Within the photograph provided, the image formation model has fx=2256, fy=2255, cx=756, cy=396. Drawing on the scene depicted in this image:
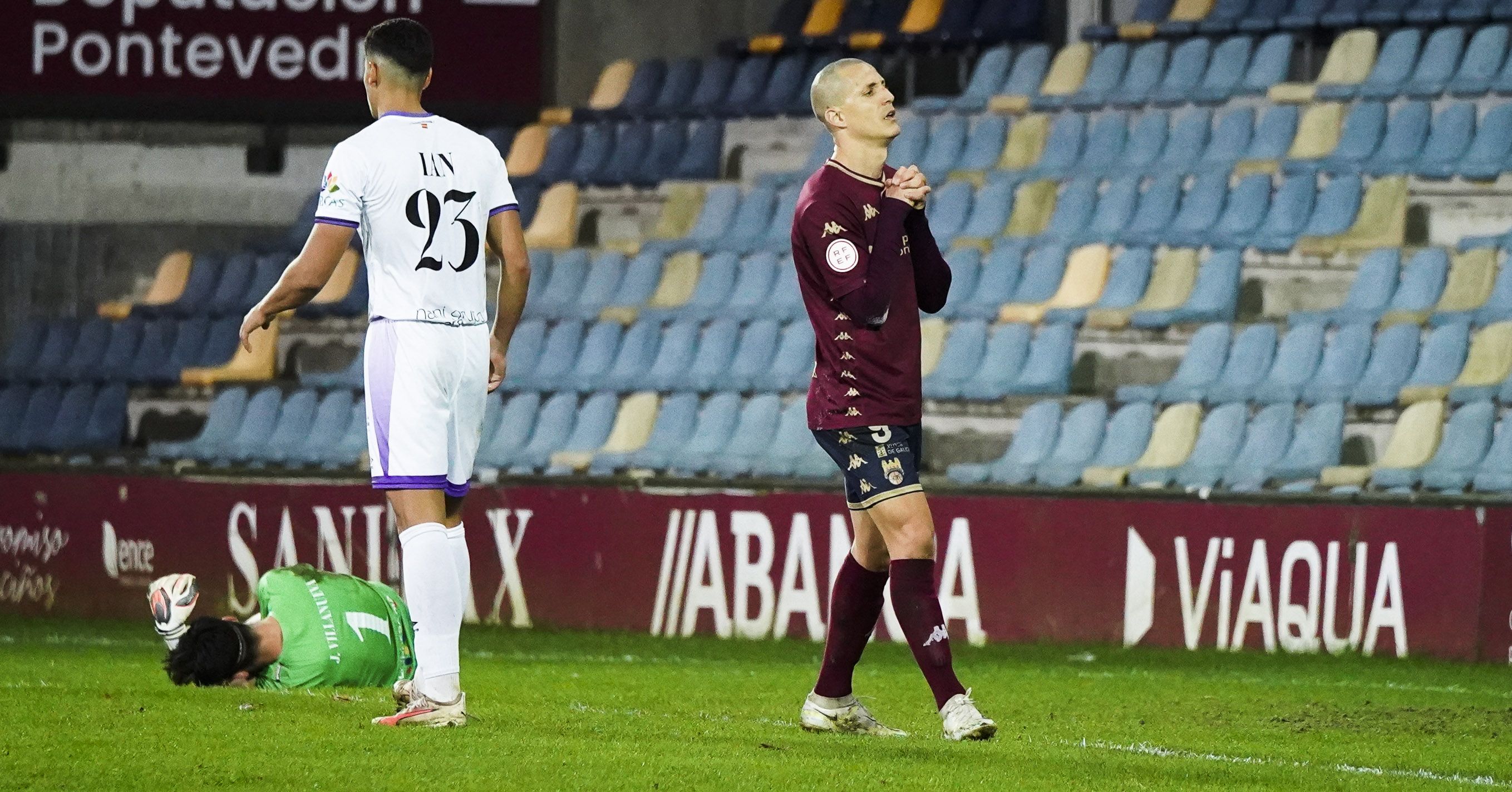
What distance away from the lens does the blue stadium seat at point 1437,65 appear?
1296 cm

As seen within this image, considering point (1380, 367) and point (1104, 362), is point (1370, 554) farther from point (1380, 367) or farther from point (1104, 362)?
point (1104, 362)

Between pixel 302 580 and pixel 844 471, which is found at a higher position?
pixel 844 471

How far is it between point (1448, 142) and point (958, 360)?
3.04 m

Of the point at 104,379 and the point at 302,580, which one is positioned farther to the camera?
the point at 104,379

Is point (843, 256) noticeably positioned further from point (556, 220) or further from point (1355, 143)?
point (556, 220)

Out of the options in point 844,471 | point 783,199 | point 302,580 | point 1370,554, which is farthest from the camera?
point 783,199

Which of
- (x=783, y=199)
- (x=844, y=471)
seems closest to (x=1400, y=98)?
(x=783, y=199)

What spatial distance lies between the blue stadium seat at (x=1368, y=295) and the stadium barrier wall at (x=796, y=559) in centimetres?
205

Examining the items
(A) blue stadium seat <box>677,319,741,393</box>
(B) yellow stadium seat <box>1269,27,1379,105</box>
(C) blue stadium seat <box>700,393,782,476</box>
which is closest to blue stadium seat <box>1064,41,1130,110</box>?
(B) yellow stadium seat <box>1269,27,1379,105</box>

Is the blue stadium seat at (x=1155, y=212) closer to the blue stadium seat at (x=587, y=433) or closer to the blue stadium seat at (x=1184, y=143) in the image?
the blue stadium seat at (x=1184, y=143)

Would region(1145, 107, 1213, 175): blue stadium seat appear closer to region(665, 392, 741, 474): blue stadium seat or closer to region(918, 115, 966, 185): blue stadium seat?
region(918, 115, 966, 185): blue stadium seat

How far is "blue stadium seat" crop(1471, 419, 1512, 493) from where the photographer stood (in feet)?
33.5

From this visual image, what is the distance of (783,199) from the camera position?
14.6 metres

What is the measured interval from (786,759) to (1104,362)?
7.34 metres
